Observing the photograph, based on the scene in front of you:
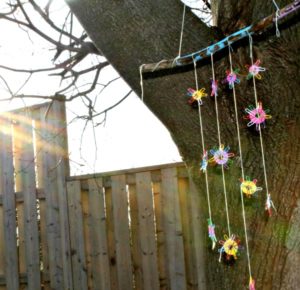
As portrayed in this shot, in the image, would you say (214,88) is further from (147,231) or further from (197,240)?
(147,231)

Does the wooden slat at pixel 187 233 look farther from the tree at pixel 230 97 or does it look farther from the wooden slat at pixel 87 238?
the tree at pixel 230 97

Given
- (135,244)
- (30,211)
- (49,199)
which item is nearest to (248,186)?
(135,244)

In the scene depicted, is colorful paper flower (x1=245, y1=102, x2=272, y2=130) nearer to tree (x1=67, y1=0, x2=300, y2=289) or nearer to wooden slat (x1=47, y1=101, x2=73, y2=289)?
tree (x1=67, y1=0, x2=300, y2=289)

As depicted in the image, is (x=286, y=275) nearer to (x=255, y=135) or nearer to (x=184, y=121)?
(x=255, y=135)

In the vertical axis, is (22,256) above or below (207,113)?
below

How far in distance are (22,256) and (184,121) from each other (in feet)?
10.1

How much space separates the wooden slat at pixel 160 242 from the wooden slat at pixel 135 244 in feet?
0.49

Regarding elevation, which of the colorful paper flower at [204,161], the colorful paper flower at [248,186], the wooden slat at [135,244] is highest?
the colorful paper flower at [204,161]

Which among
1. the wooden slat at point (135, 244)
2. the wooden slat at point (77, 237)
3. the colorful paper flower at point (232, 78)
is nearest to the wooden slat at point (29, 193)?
the wooden slat at point (77, 237)

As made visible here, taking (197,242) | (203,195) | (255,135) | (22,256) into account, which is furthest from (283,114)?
(22,256)

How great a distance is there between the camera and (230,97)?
4.43 feet

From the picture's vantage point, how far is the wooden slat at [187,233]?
3184 mm

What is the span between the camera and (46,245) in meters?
3.95

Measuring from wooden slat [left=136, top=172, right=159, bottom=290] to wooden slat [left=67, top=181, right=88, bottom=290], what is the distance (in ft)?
1.77
